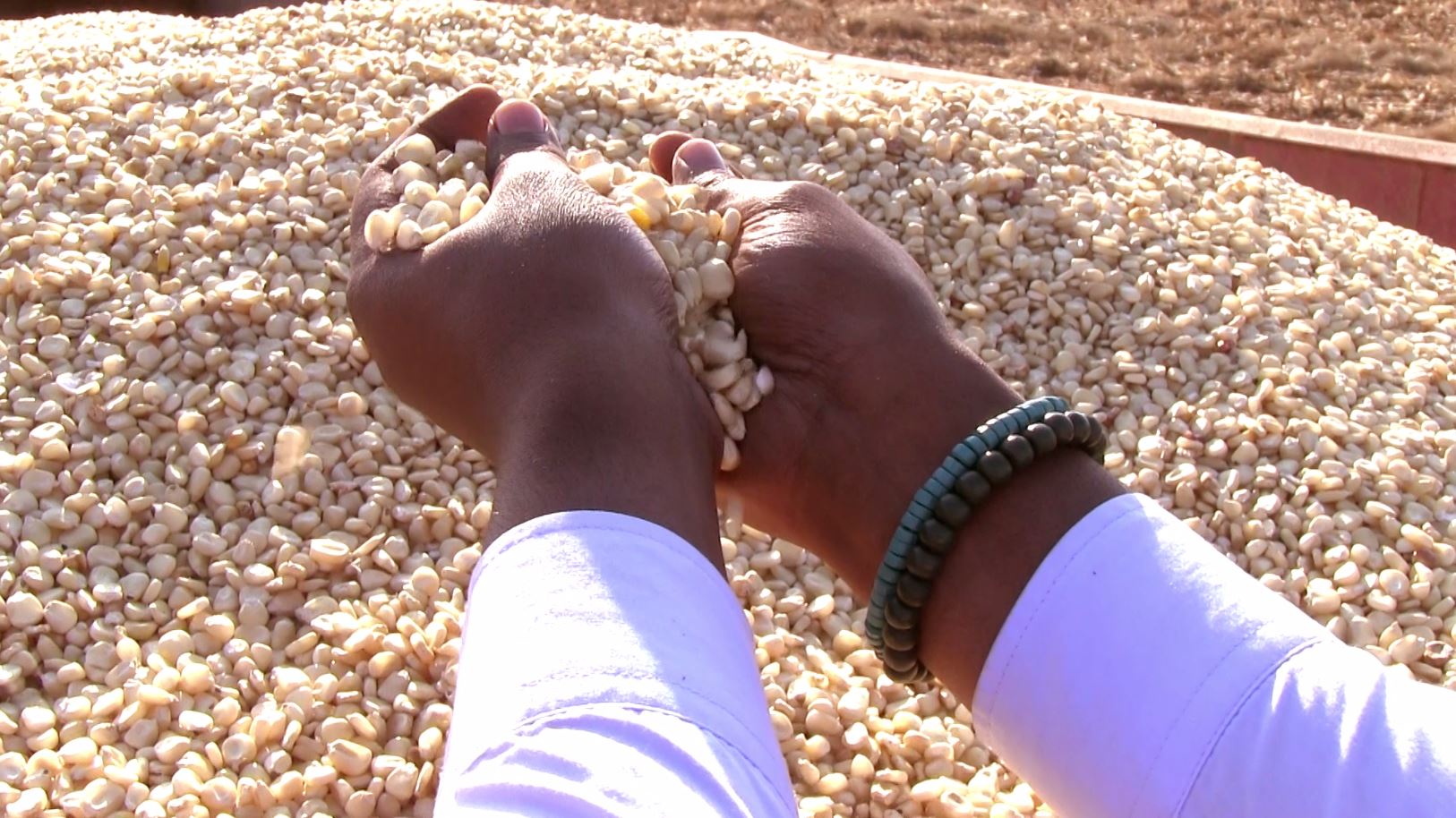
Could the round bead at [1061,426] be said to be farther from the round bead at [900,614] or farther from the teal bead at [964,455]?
the round bead at [900,614]

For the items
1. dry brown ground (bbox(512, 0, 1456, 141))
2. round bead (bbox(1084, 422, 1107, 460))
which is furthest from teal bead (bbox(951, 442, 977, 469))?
dry brown ground (bbox(512, 0, 1456, 141))

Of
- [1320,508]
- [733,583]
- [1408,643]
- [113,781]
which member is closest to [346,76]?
[733,583]

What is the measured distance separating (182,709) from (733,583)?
64 cm

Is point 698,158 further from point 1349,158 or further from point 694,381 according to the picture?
point 1349,158

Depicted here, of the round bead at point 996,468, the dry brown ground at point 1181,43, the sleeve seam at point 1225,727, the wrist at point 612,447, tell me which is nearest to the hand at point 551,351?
the wrist at point 612,447

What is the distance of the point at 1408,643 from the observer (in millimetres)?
1485

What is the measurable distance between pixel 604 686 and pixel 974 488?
1.27 ft

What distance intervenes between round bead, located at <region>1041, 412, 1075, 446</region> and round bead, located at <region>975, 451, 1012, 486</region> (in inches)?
2.1

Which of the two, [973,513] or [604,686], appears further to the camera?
[973,513]

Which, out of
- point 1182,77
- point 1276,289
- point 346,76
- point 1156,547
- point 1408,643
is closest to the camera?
point 1156,547

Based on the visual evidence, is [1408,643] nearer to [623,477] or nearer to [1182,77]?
[623,477]

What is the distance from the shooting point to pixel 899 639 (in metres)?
1.03

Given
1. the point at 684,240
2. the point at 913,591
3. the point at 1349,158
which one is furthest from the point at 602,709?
the point at 1349,158

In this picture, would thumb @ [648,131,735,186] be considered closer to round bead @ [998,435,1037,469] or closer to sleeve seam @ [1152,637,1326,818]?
round bead @ [998,435,1037,469]
